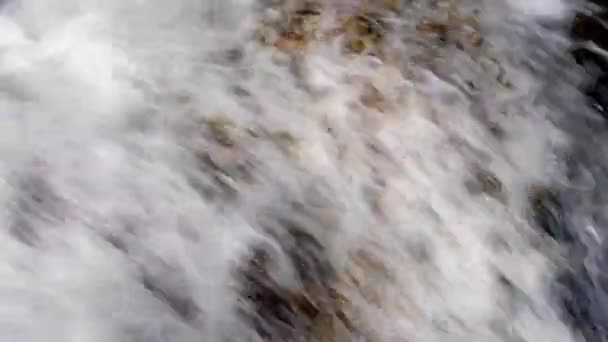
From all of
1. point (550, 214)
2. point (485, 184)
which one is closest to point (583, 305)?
point (550, 214)

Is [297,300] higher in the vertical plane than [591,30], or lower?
lower

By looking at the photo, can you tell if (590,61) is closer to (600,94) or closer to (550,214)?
(600,94)

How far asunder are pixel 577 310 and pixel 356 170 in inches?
20.2

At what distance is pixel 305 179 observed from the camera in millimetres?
1860

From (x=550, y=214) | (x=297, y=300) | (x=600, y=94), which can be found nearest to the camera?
(x=297, y=300)

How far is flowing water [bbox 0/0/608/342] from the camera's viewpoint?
174 centimetres

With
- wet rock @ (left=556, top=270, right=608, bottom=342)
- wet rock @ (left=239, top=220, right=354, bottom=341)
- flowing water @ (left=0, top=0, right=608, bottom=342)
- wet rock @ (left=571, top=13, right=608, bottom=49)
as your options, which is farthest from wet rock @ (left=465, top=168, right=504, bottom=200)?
wet rock @ (left=571, top=13, right=608, bottom=49)

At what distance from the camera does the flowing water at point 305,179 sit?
1735 mm

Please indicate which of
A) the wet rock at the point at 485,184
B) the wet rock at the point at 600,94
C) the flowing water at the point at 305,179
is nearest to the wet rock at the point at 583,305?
the flowing water at the point at 305,179

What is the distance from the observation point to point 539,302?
1790 millimetres

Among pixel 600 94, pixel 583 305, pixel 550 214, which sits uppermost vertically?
pixel 600 94

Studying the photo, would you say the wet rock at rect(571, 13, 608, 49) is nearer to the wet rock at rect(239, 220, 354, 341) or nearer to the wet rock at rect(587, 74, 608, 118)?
the wet rock at rect(587, 74, 608, 118)

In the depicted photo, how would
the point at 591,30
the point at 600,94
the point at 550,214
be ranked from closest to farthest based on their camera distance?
the point at 550,214 → the point at 600,94 → the point at 591,30

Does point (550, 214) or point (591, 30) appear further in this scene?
point (591, 30)
